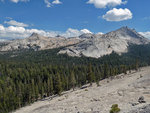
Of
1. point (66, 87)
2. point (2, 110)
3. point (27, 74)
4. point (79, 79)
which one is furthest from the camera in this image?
point (27, 74)

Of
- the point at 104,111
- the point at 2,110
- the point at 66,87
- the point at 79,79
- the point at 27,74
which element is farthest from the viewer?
the point at 27,74

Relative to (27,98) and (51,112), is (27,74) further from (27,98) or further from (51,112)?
(51,112)

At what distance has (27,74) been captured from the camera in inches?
4825

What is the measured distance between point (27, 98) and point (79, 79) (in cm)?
4490

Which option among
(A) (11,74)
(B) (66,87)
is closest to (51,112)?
(B) (66,87)

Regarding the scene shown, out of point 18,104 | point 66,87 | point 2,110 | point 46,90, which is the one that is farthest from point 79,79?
point 2,110

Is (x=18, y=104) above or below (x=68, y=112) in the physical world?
below

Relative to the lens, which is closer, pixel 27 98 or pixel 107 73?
pixel 27 98

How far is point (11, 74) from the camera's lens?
128250 millimetres

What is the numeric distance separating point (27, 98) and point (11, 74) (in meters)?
56.6

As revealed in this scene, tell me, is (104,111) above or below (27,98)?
above

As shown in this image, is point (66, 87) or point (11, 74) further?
point (11, 74)

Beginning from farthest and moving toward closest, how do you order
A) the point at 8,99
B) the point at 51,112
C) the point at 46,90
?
the point at 46,90
the point at 8,99
the point at 51,112

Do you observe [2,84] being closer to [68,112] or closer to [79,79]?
[79,79]
